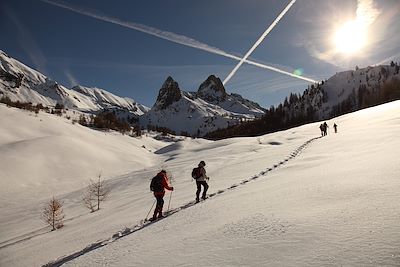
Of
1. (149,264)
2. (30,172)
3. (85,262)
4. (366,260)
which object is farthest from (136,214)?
(30,172)

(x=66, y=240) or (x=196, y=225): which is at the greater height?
(x=196, y=225)

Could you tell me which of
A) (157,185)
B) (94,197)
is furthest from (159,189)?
(94,197)

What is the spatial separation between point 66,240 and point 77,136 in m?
51.5

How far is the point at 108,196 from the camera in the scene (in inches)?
1121

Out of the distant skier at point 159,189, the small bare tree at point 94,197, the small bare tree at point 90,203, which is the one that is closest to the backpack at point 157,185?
the distant skier at point 159,189

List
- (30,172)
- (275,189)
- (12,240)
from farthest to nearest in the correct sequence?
1. (30,172)
2. (12,240)
3. (275,189)

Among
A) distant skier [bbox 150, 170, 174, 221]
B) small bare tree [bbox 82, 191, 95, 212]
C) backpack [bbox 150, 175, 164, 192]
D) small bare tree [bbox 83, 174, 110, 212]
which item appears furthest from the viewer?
small bare tree [bbox 83, 174, 110, 212]

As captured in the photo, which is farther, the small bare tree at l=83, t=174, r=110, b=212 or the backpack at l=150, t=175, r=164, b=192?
the small bare tree at l=83, t=174, r=110, b=212

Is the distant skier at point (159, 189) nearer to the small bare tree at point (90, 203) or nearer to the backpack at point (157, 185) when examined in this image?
the backpack at point (157, 185)

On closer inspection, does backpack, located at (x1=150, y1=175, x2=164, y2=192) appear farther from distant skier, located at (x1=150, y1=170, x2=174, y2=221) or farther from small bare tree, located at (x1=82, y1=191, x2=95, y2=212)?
small bare tree, located at (x1=82, y1=191, x2=95, y2=212)

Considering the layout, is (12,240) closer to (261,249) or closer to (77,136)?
(261,249)

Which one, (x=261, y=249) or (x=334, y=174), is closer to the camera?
(x=261, y=249)

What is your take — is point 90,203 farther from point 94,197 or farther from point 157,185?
point 157,185

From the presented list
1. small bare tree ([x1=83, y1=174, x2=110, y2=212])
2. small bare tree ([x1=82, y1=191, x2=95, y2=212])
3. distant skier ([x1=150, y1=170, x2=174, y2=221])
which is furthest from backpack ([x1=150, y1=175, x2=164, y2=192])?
small bare tree ([x1=82, y1=191, x2=95, y2=212])
